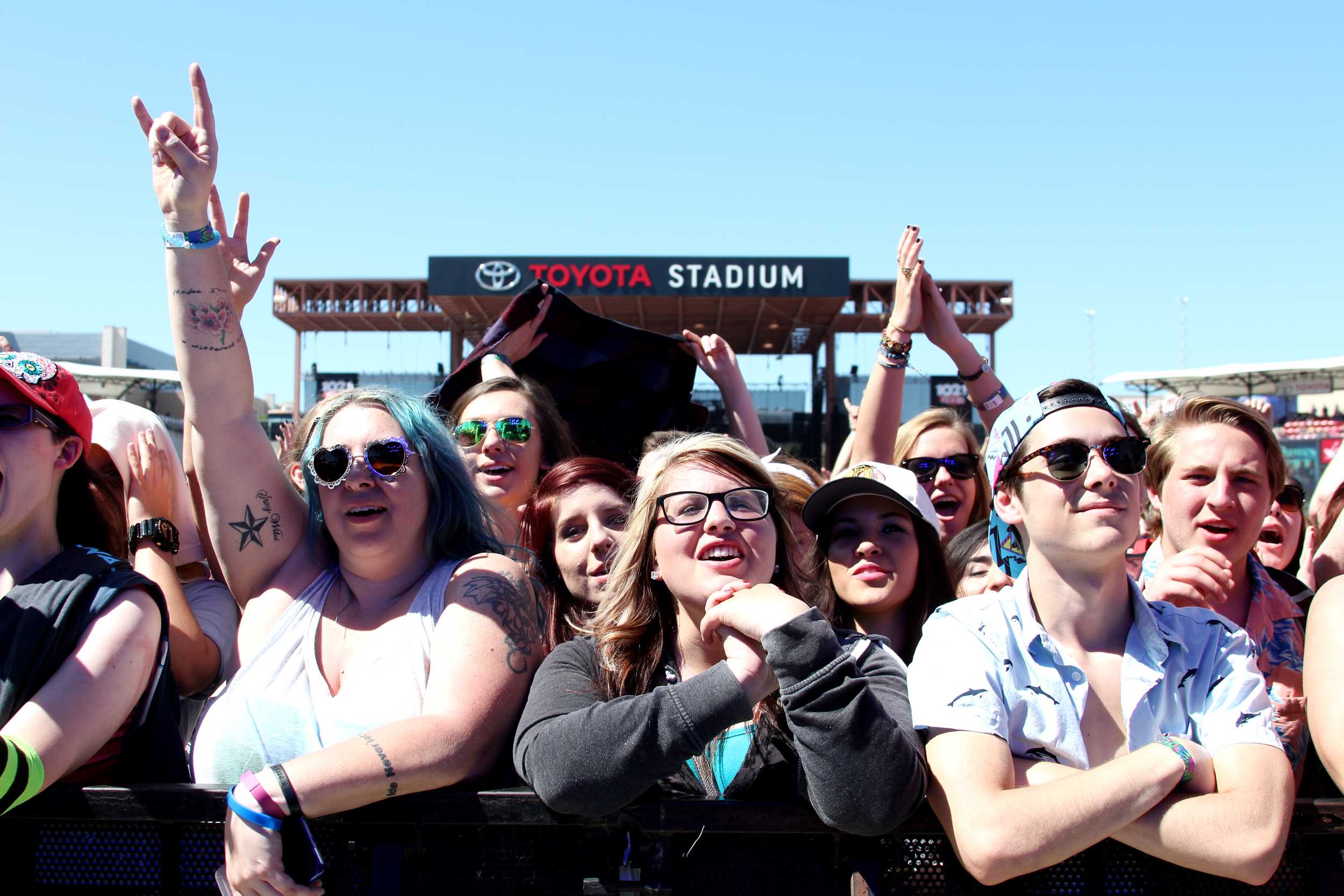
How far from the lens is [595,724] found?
1733 millimetres

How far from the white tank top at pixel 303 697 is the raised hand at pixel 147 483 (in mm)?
689

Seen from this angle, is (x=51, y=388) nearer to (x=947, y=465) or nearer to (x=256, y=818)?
(x=256, y=818)

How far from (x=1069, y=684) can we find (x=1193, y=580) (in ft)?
2.06

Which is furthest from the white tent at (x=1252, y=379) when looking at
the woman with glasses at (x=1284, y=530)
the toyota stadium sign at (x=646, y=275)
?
the woman with glasses at (x=1284, y=530)

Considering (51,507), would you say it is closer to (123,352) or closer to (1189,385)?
(1189,385)

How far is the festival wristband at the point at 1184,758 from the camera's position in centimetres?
166

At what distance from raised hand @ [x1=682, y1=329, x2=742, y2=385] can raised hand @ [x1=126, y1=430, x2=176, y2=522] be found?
2206 millimetres

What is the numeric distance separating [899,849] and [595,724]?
2.03 ft

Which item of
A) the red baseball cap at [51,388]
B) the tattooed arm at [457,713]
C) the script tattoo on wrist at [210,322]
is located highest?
the script tattoo on wrist at [210,322]

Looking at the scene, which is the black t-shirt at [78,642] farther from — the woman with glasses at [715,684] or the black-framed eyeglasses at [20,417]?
the woman with glasses at [715,684]

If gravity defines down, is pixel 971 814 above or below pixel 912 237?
below

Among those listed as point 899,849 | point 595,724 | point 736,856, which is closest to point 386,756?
point 595,724

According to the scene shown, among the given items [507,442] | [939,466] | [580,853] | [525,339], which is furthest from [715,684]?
[525,339]

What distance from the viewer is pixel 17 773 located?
69.9 inches
